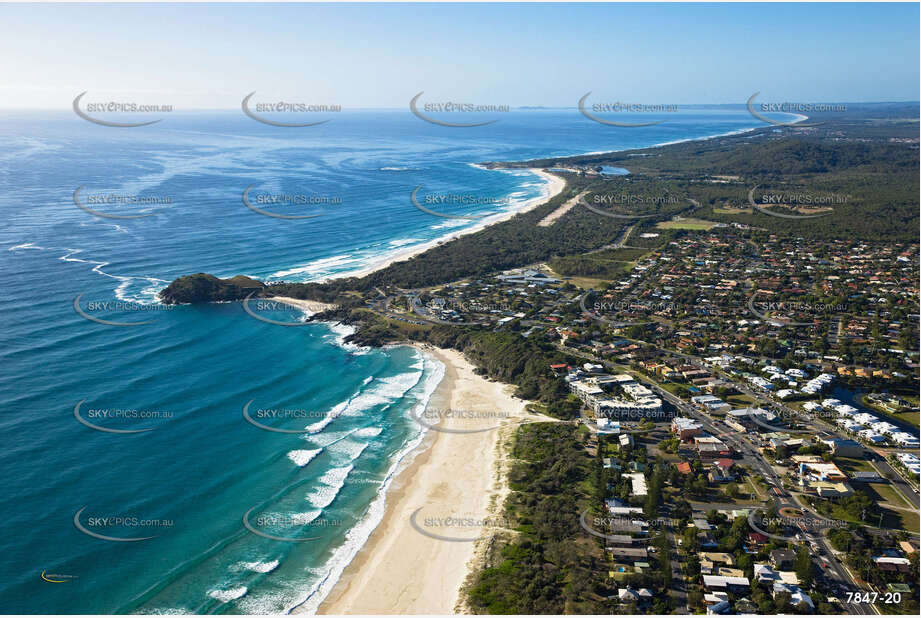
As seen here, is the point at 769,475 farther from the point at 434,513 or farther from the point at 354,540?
the point at 354,540

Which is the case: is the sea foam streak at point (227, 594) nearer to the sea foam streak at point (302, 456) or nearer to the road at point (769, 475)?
the sea foam streak at point (302, 456)

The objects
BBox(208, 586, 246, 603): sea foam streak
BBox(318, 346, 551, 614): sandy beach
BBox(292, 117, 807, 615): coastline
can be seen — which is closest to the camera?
BBox(208, 586, 246, 603): sea foam streak

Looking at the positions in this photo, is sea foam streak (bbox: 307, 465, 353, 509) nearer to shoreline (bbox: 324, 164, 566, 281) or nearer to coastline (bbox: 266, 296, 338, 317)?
coastline (bbox: 266, 296, 338, 317)

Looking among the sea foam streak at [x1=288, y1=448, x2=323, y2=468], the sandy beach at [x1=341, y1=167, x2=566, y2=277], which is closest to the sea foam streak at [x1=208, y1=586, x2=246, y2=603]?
the sea foam streak at [x1=288, y1=448, x2=323, y2=468]

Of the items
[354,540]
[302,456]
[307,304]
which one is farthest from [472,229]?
[354,540]

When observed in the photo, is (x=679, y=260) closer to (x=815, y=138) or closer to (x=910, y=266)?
(x=910, y=266)

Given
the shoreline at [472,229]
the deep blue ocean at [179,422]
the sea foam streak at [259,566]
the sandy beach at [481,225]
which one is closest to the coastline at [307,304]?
the deep blue ocean at [179,422]

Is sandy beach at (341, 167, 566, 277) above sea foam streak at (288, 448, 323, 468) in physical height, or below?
above

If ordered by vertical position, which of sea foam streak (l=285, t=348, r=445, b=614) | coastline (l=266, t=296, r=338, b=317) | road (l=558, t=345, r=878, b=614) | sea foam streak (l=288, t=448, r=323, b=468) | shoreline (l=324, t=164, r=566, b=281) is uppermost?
shoreline (l=324, t=164, r=566, b=281)

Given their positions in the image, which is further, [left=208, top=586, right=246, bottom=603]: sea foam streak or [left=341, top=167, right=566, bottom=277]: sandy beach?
[left=341, top=167, right=566, bottom=277]: sandy beach
